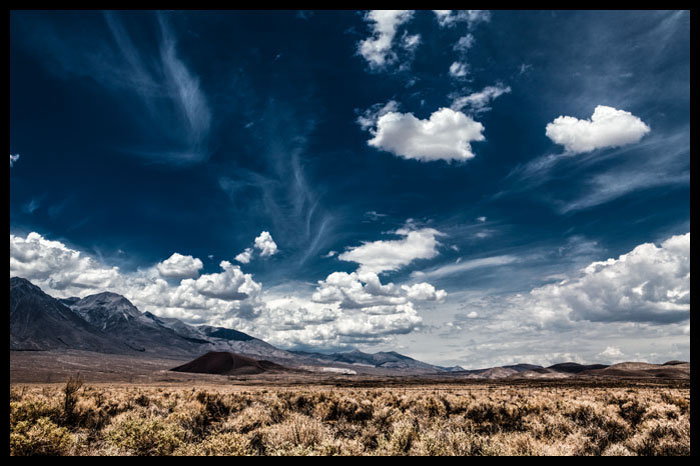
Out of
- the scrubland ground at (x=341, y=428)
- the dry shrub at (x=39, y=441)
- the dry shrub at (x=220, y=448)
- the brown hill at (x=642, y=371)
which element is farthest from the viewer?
the brown hill at (x=642, y=371)

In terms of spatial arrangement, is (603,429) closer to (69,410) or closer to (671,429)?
(671,429)

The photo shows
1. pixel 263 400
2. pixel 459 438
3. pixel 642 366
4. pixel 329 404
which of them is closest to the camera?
pixel 459 438

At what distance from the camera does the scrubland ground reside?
390 inches

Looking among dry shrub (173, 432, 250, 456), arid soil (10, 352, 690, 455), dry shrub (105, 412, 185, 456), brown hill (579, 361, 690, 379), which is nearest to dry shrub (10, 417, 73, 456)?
arid soil (10, 352, 690, 455)

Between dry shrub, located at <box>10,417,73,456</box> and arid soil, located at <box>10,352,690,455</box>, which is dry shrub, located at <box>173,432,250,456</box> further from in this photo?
dry shrub, located at <box>10,417,73,456</box>

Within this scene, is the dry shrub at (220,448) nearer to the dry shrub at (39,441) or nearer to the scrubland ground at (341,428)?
the scrubland ground at (341,428)

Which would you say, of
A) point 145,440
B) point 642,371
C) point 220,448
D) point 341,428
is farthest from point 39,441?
point 642,371

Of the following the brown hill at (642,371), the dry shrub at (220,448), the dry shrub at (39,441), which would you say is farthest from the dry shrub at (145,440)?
the brown hill at (642,371)

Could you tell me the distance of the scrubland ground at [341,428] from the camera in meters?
9.91

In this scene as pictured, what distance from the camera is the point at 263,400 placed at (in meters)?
19.6

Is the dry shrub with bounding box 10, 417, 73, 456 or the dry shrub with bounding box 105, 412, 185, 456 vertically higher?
the dry shrub with bounding box 10, 417, 73, 456

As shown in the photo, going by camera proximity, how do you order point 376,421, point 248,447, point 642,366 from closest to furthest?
point 248,447 → point 376,421 → point 642,366
